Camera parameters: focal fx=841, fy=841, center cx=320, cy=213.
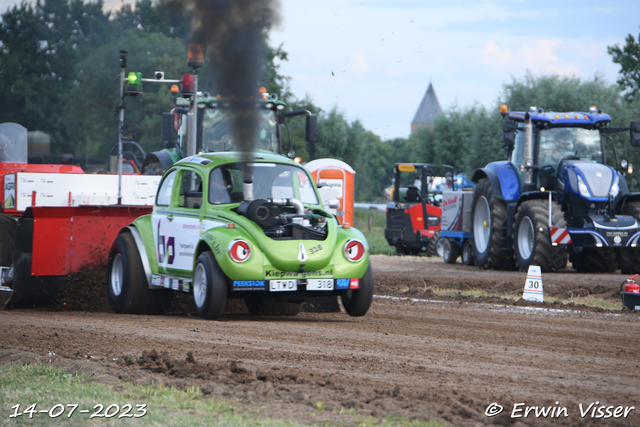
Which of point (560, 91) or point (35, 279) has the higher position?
point (560, 91)

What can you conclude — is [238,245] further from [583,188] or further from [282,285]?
[583,188]

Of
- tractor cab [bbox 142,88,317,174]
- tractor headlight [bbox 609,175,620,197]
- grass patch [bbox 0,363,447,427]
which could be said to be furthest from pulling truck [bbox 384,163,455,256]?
grass patch [bbox 0,363,447,427]

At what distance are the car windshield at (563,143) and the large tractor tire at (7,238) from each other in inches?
427

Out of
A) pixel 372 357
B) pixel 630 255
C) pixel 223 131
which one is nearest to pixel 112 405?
pixel 372 357

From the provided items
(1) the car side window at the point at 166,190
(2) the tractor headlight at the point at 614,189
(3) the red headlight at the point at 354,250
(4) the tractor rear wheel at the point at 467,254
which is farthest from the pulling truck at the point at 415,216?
(3) the red headlight at the point at 354,250

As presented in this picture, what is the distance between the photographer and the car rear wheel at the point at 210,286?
912 centimetres

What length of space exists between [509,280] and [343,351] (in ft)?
29.1

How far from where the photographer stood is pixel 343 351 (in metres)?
7.28

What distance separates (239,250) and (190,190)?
162cm

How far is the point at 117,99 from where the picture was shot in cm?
4494

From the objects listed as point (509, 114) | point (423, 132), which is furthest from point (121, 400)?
point (423, 132)

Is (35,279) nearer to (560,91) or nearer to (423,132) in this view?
(560,91)

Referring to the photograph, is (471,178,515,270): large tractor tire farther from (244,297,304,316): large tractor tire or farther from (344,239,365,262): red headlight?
(344,239,365,262): red headlight

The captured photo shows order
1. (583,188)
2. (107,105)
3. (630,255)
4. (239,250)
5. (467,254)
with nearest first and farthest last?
(239,250)
(583,188)
(630,255)
(467,254)
(107,105)
